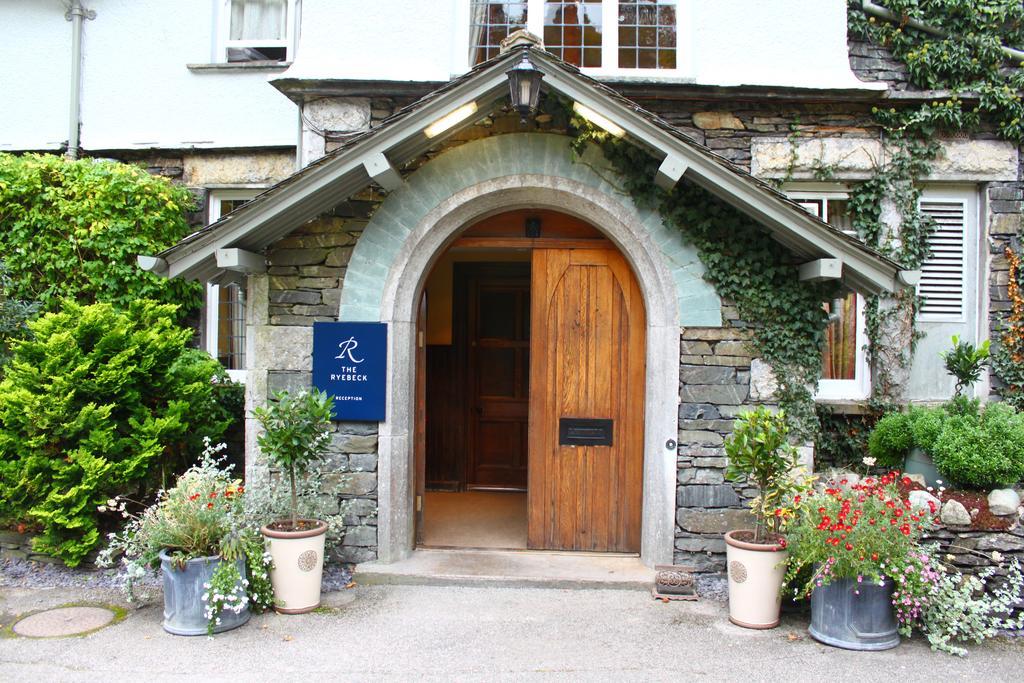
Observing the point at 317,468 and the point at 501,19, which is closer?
the point at 317,468

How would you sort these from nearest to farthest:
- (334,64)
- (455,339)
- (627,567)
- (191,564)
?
(191,564) → (627,567) → (334,64) → (455,339)

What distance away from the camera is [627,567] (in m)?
6.02

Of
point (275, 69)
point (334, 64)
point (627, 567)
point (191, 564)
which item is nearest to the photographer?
point (191, 564)

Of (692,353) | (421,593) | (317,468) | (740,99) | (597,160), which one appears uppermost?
(740,99)

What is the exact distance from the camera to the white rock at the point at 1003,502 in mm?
5117

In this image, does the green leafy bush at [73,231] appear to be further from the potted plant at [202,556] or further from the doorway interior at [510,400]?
the doorway interior at [510,400]

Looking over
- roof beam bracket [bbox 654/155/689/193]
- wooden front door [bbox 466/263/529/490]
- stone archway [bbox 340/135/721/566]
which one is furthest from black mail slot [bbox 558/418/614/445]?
wooden front door [bbox 466/263/529/490]

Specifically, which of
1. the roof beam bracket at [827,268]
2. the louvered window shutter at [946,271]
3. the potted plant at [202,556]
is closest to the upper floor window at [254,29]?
the potted plant at [202,556]

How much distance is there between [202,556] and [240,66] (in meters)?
5.15

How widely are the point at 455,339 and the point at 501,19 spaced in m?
3.64

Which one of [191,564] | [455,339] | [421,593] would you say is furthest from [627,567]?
[455,339]

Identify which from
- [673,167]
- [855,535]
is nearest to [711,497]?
[855,535]

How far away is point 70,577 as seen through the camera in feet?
A: 19.6

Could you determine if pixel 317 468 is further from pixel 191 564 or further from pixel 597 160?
pixel 597 160
